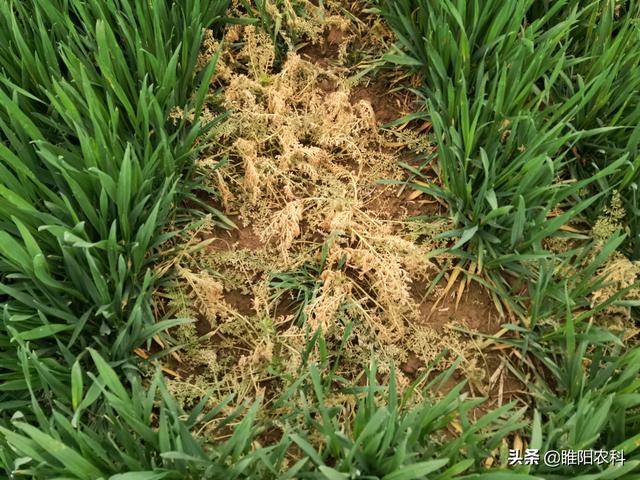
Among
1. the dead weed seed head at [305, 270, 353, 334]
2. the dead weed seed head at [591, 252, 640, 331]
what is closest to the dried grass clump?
the dead weed seed head at [305, 270, 353, 334]

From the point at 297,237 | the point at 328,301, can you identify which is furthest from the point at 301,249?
the point at 328,301

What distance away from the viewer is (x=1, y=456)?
1074mm

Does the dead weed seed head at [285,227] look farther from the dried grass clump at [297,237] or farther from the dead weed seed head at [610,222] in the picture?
the dead weed seed head at [610,222]

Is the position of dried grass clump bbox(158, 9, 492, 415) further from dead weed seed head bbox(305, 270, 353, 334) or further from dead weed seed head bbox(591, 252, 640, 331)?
Result: dead weed seed head bbox(591, 252, 640, 331)

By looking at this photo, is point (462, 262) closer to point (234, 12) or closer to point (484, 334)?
point (484, 334)

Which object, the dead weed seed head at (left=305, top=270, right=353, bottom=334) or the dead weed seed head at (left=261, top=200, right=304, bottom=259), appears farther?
the dead weed seed head at (left=261, top=200, right=304, bottom=259)

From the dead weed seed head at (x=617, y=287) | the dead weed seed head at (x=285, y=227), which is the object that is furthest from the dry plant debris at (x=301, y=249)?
the dead weed seed head at (x=617, y=287)

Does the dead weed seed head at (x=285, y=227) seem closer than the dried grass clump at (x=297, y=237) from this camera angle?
No

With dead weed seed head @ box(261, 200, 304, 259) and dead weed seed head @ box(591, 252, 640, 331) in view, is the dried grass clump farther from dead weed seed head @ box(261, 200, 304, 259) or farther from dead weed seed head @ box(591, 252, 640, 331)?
dead weed seed head @ box(591, 252, 640, 331)

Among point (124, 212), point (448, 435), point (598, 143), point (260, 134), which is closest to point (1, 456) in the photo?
point (124, 212)

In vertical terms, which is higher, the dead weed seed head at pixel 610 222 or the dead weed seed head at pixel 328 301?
the dead weed seed head at pixel 610 222

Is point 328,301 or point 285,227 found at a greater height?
point 285,227

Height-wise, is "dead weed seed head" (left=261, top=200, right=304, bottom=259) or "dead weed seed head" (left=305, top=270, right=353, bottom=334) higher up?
"dead weed seed head" (left=261, top=200, right=304, bottom=259)

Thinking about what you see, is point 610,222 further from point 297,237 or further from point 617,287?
point 297,237
